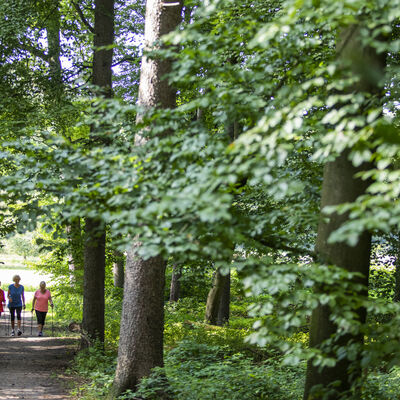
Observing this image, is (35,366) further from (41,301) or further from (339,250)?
(339,250)

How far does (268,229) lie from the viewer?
4.51m

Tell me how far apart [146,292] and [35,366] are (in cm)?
472

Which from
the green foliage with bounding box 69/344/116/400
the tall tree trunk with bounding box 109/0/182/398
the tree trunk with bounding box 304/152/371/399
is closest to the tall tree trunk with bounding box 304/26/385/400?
the tree trunk with bounding box 304/152/371/399

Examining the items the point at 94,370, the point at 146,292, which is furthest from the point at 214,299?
the point at 146,292

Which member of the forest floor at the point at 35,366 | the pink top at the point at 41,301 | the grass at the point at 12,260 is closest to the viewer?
the forest floor at the point at 35,366

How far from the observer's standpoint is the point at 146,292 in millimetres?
6656

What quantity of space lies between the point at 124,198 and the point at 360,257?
7.26 ft

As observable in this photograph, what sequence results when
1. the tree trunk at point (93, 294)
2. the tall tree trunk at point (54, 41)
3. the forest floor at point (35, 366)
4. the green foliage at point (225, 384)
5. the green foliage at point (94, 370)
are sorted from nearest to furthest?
1. the green foliage at point (225, 384)
2. the green foliage at point (94, 370)
3. the forest floor at point (35, 366)
4. the tree trunk at point (93, 294)
5. the tall tree trunk at point (54, 41)

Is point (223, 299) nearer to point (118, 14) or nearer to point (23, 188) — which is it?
point (118, 14)

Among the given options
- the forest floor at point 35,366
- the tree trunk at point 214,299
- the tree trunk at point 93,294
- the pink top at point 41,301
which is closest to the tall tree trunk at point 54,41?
the tree trunk at point 93,294

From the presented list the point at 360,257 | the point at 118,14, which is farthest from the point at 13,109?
the point at 360,257

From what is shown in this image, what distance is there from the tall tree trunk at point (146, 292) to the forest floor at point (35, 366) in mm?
1887

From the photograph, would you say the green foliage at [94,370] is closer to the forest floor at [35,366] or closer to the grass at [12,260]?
the forest floor at [35,366]

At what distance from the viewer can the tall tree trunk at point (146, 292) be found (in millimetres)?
6637
